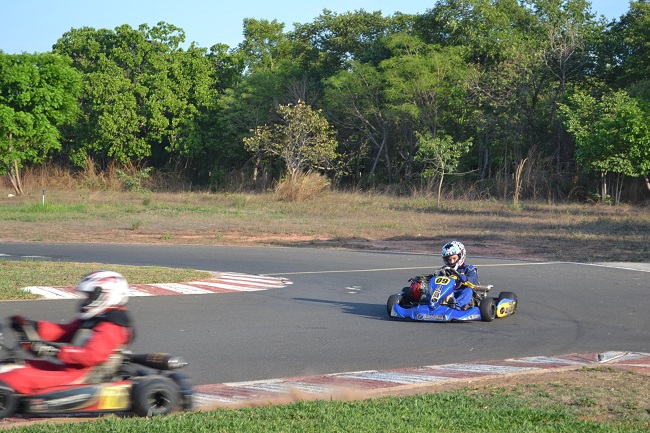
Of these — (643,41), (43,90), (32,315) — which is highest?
(643,41)

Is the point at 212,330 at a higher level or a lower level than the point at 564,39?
lower

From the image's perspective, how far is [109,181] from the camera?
170ft

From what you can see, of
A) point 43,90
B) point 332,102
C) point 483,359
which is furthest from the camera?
point 332,102

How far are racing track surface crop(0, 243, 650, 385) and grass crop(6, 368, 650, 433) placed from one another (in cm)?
191

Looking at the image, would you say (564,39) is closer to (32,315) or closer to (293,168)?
(293,168)

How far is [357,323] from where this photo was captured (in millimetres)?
11742

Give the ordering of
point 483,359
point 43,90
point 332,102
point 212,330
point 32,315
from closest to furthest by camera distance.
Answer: point 483,359 → point 212,330 → point 32,315 → point 43,90 → point 332,102

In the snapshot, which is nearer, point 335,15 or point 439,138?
point 439,138

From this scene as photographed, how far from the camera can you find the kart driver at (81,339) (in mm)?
6328

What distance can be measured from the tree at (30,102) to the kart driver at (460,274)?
35492mm

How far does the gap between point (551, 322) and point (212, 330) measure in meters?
4.69

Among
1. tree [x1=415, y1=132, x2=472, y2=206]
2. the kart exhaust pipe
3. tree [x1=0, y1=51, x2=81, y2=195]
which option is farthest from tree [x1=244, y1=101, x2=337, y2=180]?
the kart exhaust pipe

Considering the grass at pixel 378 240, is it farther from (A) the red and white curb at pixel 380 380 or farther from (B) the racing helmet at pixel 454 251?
(B) the racing helmet at pixel 454 251

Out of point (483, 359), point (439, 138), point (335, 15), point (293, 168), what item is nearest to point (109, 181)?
point (293, 168)
